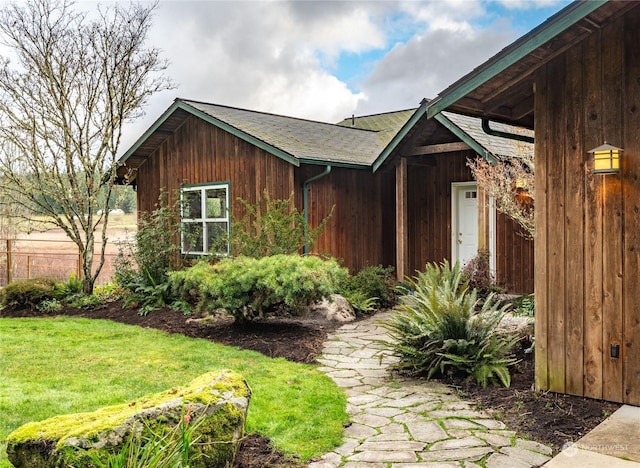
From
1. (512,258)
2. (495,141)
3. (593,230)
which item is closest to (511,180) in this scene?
(495,141)

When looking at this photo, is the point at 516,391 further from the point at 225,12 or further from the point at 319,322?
the point at 225,12

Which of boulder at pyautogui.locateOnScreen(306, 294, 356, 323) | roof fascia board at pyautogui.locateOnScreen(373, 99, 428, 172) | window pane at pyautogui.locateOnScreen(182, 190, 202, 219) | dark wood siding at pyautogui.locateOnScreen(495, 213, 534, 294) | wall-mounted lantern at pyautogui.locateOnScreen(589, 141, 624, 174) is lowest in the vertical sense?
boulder at pyautogui.locateOnScreen(306, 294, 356, 323)

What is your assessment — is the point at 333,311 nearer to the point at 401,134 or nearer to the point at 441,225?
the point at 401,134

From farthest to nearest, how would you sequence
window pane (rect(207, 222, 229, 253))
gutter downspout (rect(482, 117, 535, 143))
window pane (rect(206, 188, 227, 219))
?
window pane (rect(206, 188, 227, 219)) → window pane (rect(207, 222, 229, 253)) → gutter downspout (rect(482, 117, 535, 143))

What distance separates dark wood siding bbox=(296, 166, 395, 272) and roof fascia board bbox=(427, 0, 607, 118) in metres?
5.64

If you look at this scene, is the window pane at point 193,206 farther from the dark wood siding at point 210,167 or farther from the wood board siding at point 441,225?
the wood board siding at point 441,225

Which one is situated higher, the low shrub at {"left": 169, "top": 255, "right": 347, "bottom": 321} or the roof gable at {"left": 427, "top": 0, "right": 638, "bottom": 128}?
the roof gable at {"left": 427, "top": 0, "right": 638, "bottom": 128}

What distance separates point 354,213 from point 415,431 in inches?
311

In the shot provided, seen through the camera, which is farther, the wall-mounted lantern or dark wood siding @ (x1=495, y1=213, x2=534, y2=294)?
dark wood siding @ (x1=495, y1=213, x2=534, y2=294)

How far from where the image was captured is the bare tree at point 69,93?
1052 cm

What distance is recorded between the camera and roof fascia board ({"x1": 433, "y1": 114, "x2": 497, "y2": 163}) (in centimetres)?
921

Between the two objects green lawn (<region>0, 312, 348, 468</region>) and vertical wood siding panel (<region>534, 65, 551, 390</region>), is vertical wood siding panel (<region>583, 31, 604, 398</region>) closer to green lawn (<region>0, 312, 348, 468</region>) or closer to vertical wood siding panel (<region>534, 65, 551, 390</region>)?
vertical wood siding panel (<region>534, 65, 551, 390</region>)

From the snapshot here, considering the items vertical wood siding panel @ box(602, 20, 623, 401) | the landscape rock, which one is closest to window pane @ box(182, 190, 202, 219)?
the landscape rock

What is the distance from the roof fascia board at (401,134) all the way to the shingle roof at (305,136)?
0.38 m
